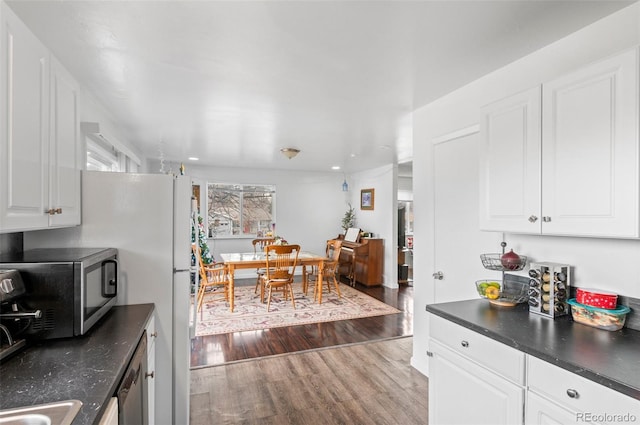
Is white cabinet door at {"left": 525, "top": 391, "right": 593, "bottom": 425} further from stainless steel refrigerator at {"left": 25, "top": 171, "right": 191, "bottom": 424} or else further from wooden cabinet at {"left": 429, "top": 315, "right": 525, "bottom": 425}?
stainless steel refrigerator at {"left": 25, "top": 171, "right": 191, "bottom": 424}

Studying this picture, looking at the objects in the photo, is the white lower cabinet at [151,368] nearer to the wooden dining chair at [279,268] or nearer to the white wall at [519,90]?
the white wall at [519,90]

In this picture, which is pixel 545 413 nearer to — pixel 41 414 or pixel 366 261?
pixel 41 414

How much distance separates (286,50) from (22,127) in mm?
1322

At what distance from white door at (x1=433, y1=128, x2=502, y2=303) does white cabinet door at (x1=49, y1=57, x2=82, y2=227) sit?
2.56m

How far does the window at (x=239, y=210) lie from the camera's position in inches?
265

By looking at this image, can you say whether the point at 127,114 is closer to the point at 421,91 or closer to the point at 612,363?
the point at 421,91

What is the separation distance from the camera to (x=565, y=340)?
4.62 feet

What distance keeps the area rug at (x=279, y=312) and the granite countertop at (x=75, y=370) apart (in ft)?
A: 7.99

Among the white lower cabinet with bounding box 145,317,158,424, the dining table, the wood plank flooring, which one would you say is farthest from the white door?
the dining table

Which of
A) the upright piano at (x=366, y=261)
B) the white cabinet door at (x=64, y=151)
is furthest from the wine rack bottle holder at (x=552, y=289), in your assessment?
the upright piano at (x=366, y=261)

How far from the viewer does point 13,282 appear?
137 centimetres

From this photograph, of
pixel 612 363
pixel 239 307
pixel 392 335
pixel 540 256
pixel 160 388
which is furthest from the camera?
pixel 239 307

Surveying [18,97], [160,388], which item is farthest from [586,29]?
[160,388]

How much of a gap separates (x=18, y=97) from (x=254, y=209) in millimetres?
5820
